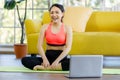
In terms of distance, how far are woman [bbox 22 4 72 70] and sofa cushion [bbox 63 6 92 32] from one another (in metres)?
1.49

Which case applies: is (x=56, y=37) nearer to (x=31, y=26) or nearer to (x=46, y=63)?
(x=46, y=63)

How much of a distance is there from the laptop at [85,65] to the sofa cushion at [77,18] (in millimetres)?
2200

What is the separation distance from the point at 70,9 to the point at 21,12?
147 centimetres

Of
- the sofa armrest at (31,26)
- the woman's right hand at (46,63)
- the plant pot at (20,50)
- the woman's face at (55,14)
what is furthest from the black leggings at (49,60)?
the plant pot at (20,50)

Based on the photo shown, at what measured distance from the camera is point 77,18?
490 cm

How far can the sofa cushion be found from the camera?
483 centimetres

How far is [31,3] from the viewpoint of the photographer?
6.17 meters

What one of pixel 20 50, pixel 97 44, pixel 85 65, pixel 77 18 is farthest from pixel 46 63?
pixel 20 50

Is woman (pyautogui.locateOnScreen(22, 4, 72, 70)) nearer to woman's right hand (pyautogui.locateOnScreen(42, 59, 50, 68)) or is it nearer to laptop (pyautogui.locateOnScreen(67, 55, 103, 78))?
woman's right hand (pyautogui.locateOnScreen(42, 59, 50, 68))

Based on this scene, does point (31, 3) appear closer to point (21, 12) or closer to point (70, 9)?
point (21, 12)

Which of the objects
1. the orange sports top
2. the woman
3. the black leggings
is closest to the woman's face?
the woman

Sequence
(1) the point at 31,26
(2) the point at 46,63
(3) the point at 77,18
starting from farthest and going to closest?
1. (3) the point at 77,18
2. (1) the point at 31,26
3. (2) the point at 46,63

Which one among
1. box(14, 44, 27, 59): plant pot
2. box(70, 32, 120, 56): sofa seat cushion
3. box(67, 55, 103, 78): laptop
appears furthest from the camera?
box(14, 44, 27, 59): plant pot

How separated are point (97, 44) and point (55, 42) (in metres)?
1.28
